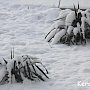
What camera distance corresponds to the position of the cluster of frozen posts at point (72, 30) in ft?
18.0

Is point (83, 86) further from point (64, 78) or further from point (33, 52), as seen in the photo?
point (33, 52)

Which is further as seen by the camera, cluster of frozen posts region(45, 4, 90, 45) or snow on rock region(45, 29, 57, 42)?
snow on rock region(45, 29, 57, 42)

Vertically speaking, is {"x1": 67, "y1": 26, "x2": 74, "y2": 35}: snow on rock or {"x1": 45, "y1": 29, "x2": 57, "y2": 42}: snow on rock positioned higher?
{"x1": 67, "y1": 26, "x2": 74, "y2": 35}: snow on rock

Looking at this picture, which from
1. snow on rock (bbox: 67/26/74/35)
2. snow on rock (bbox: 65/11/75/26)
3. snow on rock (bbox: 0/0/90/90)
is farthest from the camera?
snow on rock (bbox: 65/11/75/26)

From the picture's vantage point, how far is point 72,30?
18.2ft

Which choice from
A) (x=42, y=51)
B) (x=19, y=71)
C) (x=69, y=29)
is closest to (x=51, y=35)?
(x=69, y=29)

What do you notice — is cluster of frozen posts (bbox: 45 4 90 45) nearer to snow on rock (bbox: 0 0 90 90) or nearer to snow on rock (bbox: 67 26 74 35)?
snow on rock (bbox: 67 26 74 35)

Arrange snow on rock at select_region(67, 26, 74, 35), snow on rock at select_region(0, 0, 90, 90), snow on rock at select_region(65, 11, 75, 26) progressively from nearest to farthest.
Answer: snow on rock at select_region(0, 0, 90, 90) → snow on rock at select_region(67, 26, 74, 35) → snow on rock at select_region(65, 11, 75, 26)

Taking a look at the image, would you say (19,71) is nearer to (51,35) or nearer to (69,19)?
(51,35)

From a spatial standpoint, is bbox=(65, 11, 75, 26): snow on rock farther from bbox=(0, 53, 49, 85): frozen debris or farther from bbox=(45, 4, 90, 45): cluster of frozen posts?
bbox=(0, 53, 49, 85): frozen debris

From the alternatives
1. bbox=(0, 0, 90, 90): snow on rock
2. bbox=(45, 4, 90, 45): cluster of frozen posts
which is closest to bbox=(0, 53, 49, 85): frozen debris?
bbox=(0, 0, 90, 90): snow on rock

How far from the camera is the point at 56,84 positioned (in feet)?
12.7

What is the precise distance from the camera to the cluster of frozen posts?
548 centimetres

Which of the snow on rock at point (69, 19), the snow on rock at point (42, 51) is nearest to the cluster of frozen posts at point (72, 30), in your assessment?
the snow on rock at point (69, 19)
